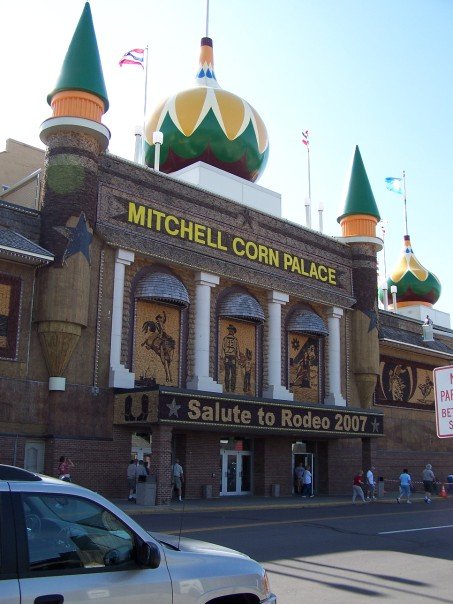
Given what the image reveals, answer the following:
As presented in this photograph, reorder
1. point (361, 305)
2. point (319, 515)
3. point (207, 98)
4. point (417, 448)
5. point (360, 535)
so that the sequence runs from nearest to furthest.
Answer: point (360, 535) → point (319, 515) → point (207, 98) → point (361, 305) → point (417, 448)

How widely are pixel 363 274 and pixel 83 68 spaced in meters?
18.4

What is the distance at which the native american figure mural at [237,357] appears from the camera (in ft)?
102

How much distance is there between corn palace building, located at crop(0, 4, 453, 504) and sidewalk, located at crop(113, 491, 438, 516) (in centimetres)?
94

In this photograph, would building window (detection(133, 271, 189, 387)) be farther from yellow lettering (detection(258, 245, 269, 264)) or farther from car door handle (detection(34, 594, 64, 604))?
car door handle (detection(34, 594, 64, 604))

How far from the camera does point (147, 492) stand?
24078 millimetres

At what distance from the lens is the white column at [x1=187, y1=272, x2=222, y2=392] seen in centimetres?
2922

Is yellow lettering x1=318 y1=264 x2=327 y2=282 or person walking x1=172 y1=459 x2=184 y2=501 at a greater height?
yellow lettering x1=318 y1=264 x2=327 y2=282

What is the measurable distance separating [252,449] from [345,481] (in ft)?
19.4

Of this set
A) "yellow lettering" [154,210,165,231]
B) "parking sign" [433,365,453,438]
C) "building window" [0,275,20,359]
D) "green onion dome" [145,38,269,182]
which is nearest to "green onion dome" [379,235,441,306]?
"green onion dome" [145,38,269,182]

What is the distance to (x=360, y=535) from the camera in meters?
16.2

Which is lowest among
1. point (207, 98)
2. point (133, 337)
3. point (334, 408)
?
point (334, 408)

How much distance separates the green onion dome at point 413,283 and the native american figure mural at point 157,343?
27439mm

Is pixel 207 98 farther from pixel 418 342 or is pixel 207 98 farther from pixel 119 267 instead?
pixel 418 342

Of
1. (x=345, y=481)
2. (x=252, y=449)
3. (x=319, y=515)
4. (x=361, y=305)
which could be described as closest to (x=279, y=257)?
(x=361, y=305)
